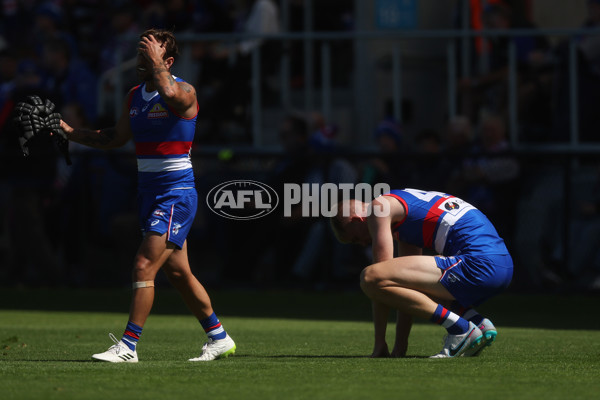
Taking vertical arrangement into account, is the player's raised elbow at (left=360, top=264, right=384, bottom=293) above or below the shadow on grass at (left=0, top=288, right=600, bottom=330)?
above

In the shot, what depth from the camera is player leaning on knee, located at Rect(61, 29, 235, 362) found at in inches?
291

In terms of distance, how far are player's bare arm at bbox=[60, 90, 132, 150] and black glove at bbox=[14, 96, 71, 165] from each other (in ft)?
0.29

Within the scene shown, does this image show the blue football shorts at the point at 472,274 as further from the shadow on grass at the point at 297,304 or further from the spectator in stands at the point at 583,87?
the spectator in stands at the point at 583,87

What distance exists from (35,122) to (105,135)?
1.70 ft

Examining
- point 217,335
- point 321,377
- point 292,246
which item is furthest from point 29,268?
point 321,377

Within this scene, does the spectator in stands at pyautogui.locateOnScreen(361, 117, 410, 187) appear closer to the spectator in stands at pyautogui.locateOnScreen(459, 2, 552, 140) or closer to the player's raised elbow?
the spectator in stands at pyautogui.locateOnScreen(459, 2, 552, 140)

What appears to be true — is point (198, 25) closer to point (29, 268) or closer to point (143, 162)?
point (29, 268)

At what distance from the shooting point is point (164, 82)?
727cm

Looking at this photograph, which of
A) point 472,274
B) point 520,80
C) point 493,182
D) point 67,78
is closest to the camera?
point 472,274

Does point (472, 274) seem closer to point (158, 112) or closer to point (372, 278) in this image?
point (372, 278)

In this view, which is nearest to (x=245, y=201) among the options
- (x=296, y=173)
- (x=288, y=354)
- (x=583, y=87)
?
(x=296, y=173)

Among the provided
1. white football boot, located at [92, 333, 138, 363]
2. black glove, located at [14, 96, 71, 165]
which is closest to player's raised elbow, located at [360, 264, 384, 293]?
white football boot, located at [92, 333, 138, 363]

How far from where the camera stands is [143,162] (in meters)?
7.66

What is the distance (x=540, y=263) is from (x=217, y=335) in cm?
679
